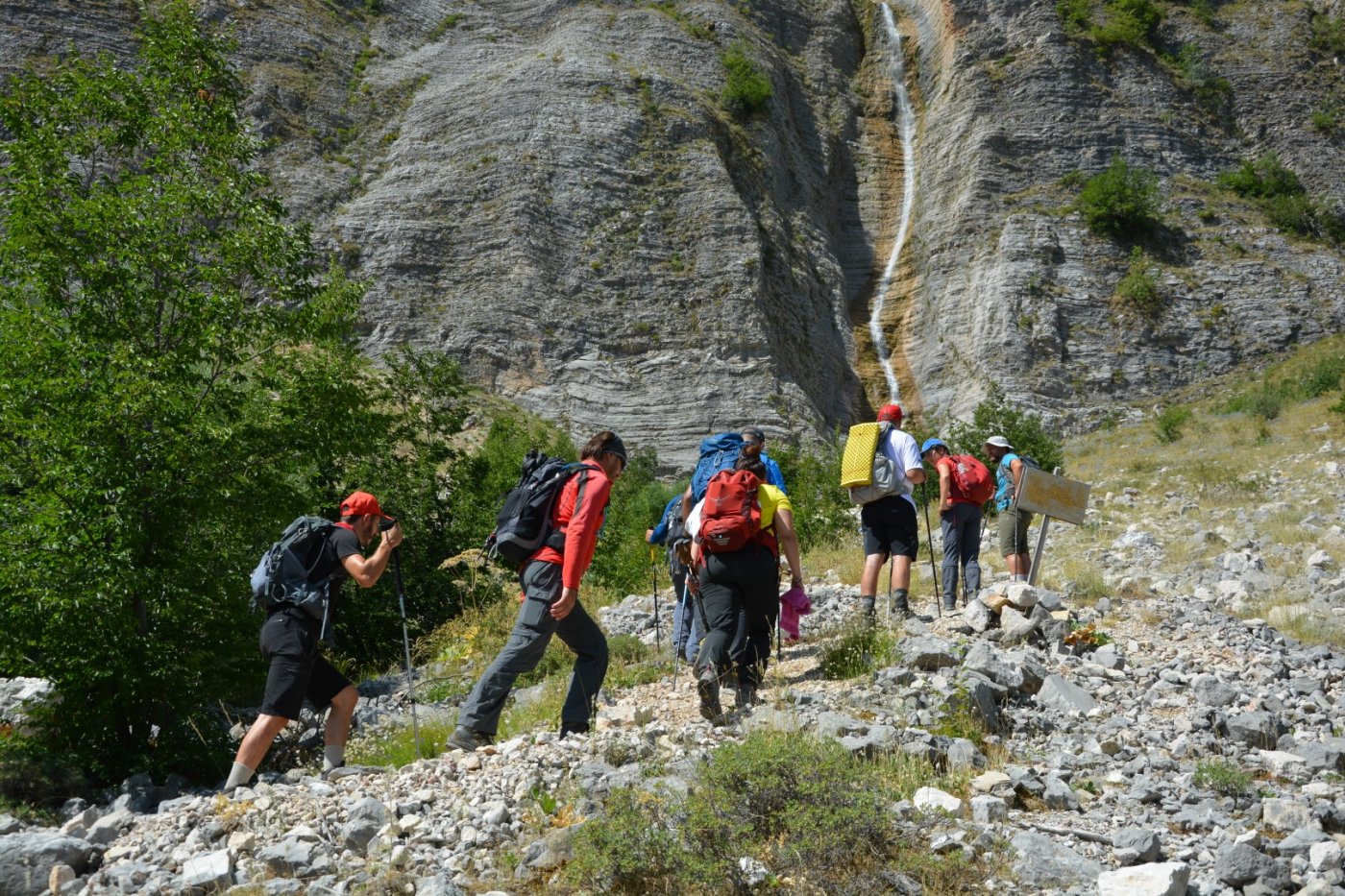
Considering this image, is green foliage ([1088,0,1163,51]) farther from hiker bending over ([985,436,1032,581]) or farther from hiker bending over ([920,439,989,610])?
hiker bending over ([920,439,989,610])

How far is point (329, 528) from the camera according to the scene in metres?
6.35

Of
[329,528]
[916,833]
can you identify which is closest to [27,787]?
[329,528]

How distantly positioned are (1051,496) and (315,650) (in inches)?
→ 247

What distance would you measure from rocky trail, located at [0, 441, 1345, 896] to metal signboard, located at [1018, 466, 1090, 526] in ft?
3.40

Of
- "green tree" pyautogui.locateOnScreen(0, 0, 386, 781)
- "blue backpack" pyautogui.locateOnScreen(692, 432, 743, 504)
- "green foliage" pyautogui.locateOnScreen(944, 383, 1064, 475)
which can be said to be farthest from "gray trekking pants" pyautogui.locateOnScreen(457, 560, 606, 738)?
"green foliage" pyautogui.locateOnScreen(944, 383, 1064, 475)

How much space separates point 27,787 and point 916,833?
5.51 meters

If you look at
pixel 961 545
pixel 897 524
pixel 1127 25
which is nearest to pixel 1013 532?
pixel 961 545

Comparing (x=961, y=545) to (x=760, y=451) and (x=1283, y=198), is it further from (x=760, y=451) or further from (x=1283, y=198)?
(x=1283, y=198)

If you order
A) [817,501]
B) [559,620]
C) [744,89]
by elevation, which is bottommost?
[817,501]

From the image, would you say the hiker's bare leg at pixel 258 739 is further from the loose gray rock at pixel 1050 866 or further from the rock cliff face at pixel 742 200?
the rock cliff face at pixel 742 200

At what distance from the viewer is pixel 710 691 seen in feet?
19.0

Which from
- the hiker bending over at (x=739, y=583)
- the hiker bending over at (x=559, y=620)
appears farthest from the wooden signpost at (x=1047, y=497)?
the hiker bending over at (x=559, y=620)

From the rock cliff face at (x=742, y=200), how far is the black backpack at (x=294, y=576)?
20991 mm

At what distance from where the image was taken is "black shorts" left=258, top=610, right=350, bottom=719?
232 inches
